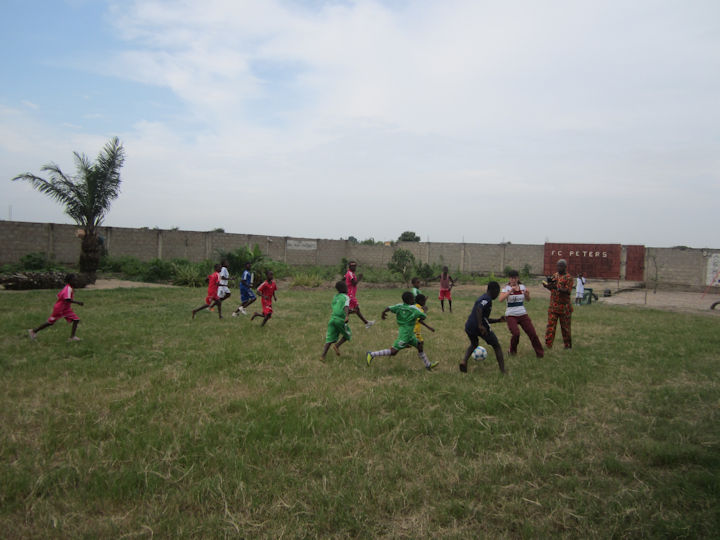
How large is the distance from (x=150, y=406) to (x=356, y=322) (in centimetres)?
771

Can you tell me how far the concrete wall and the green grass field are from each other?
1815cm

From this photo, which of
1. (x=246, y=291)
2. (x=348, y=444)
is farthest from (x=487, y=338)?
(x=246, y=291)

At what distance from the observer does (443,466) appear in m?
3.98

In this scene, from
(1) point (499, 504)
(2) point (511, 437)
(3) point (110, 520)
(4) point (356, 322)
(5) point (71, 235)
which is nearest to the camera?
(3) point (110, 520)

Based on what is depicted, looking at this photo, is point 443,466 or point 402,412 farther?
point 402,412

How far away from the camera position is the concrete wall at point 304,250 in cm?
2317

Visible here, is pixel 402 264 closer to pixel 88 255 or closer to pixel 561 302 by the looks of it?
pixel 88 255

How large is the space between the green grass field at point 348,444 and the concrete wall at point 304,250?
1815 cm

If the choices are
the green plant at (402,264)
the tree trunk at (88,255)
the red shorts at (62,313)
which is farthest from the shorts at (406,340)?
the green plant at (402,264)

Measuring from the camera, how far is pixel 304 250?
32438 millimetres

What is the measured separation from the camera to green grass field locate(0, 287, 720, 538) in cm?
320

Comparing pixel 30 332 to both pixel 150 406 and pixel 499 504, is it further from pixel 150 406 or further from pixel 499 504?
pixel 499 504

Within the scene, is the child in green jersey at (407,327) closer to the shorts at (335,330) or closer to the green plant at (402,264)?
the shorts at (335,330)

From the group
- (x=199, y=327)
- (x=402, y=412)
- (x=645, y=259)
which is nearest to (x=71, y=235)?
(x=199, y=327)
